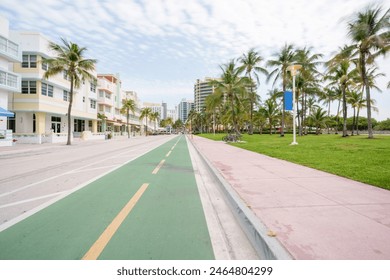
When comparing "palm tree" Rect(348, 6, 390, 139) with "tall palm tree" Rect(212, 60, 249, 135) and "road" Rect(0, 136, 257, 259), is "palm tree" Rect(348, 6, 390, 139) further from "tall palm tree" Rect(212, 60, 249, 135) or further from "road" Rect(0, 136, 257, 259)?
"road" Rect(0, 136, 257, 259)

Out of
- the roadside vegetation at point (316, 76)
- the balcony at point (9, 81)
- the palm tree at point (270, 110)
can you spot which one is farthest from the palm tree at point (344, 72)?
the balcony at point (9, 81)

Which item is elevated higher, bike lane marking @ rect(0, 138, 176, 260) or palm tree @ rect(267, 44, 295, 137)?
palm tree @ rect(267, 44, 295, 137)

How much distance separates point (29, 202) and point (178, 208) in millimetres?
3189

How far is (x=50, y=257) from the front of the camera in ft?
8.84

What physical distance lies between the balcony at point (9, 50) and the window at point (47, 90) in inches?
203

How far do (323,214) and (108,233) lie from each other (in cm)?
341

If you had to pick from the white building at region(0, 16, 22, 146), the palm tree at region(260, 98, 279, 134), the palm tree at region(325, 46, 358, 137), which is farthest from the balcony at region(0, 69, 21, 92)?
the palm tree at region(260, 98, 279, 134)

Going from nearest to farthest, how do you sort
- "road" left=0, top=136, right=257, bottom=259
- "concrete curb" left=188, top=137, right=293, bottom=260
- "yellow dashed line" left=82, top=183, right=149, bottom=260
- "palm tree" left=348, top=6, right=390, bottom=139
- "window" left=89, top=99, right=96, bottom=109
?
"concrete curb" left=188, top=137, right=293, bottom=260, "yellow dashed line" left=82, top=183, right=149, bottom=260, "road" left=0, top=136, right=257, bottom=259, "palm tree" left=348, top=6, right=390, bottom=139, "window" left=89, top=99, right=96, bottom=109

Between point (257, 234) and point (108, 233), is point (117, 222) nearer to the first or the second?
point (108, 233)

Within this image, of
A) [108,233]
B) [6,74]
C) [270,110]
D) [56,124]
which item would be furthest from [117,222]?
[270,110]

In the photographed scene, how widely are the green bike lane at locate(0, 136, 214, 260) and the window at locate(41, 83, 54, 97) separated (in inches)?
1218

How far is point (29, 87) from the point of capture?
28.8 m

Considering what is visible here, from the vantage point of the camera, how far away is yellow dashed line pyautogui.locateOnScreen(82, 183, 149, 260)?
2.72 metres
